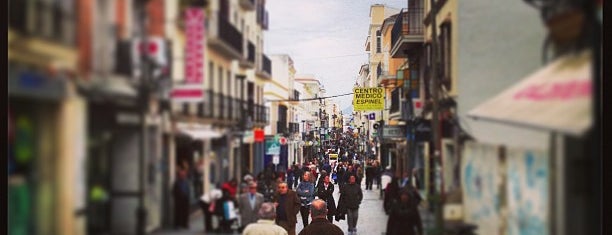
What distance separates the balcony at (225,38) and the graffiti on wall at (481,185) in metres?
1.12

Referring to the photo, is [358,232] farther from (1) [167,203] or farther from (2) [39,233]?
(2) [39,233]

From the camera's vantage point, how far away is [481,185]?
2.78 m

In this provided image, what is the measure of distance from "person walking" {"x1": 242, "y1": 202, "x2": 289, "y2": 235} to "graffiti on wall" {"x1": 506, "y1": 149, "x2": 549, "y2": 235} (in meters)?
1.41

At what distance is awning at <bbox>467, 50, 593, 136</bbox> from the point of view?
6.49ft

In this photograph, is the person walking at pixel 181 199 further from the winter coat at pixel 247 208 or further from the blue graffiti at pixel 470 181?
Answer: the blue graffiti at pixel 470 181

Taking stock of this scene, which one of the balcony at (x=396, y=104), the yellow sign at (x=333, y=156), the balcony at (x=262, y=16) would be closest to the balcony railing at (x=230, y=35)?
the balcony at (x=262, y=16)

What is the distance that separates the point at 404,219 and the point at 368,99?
0.89 metres

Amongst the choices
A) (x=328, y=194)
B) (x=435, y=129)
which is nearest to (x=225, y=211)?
(x=435, y=129)

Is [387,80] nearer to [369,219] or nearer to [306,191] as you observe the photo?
[369,219]

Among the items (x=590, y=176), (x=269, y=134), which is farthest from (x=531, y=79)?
(x=269, y=134)

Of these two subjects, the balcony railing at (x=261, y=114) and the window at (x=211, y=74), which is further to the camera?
the balcony railing at (x=261, y=114)

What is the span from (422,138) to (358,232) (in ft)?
5.76

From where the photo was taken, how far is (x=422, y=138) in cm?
319

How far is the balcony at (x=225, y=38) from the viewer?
2523 mm
